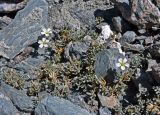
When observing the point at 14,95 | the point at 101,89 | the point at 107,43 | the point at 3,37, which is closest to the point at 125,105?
the point at 101,89

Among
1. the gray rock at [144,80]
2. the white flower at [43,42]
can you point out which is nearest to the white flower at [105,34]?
the white flower at [43,42]

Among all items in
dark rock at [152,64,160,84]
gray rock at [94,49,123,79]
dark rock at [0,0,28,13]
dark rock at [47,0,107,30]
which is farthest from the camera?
dark rock at [0,0,28,13]

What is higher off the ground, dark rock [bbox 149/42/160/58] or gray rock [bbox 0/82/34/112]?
dark rock [bbox 149/42/160/58]

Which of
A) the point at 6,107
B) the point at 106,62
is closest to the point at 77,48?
the point at 106,62

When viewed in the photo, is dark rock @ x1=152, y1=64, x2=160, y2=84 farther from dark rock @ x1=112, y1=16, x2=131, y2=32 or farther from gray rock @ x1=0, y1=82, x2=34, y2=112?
gray rock @ x1=0, y1=82, x2=34, y2=112

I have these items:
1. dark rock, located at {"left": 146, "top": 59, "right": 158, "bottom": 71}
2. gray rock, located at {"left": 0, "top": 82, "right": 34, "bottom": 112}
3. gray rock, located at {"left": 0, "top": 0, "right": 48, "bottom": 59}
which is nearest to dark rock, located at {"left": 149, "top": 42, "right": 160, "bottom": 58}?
dark rock, located at {"left": 146, "top": 59, "right": 158, "bottom": 71}

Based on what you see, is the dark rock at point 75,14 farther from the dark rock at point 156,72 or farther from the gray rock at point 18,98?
the dark rock at point 156,72

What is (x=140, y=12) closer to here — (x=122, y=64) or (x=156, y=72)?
(x=122, y=64)
